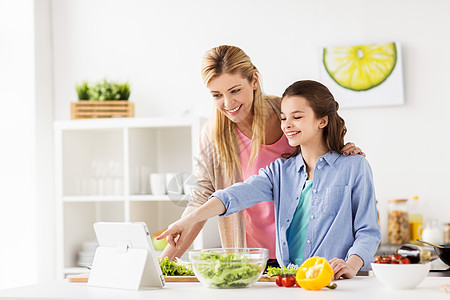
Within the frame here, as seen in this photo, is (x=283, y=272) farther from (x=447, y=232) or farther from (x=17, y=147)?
(x=17, y=147)

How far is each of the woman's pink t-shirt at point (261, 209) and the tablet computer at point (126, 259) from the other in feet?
2.69

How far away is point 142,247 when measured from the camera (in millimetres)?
1842

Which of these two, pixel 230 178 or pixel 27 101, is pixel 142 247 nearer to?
pixel 230 178

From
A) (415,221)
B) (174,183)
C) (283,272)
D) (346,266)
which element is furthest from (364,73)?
(283,272)

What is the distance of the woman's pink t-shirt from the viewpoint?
2559 millimetres

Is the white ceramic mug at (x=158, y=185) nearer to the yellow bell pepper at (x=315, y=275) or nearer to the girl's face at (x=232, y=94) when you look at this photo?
the girl's face at (x=232, y=94)

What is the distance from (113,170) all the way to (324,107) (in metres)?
2.29

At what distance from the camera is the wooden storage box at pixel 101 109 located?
4125 mm

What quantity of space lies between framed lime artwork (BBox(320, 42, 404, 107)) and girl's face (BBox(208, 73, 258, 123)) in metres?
1.71

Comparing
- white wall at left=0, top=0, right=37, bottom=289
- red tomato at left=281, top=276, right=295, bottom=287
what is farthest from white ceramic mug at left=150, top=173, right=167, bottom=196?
red tomato at left=281, top=276, right=295, bottom=287

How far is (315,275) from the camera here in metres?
1.72

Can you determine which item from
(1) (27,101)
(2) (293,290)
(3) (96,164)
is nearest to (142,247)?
(2) (293,290)

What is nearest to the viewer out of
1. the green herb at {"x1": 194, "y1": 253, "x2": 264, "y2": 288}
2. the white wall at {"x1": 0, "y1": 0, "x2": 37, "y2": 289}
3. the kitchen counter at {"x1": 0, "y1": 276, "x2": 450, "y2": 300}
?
the kitchen counter at {"x1": 0, "y1": 276, "x2": 450, "y2": 300}

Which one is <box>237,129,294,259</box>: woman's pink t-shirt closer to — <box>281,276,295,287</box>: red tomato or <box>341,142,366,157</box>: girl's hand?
<box>341,142,366,157</box>: girl's hand
